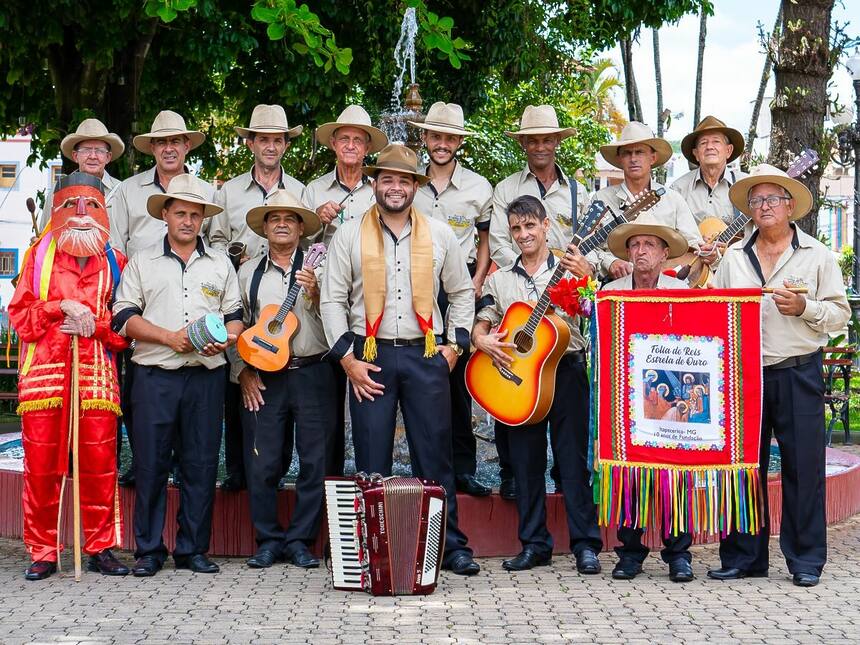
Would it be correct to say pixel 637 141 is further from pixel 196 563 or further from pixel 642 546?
pixel 196 563

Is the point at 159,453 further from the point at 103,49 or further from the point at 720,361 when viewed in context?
the point at 103,49

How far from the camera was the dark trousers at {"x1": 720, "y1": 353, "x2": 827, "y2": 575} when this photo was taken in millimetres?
6801

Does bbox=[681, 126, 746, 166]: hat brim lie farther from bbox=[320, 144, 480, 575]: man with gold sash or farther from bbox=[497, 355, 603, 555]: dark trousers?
bbox=[320, 144, 480, 575]: man with gold sash

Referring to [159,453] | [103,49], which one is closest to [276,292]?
[159,453]

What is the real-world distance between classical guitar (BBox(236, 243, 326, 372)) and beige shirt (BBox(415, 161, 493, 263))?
97cm

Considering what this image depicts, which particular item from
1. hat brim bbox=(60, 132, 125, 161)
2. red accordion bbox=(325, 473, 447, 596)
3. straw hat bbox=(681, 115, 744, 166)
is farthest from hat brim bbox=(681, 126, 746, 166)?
hat brim bbox=(60, 132, 125, 161)

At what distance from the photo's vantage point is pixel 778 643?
5449 mm

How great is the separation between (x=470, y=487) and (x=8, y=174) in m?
44.3

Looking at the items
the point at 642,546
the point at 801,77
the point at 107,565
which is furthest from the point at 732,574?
the point at 801,77

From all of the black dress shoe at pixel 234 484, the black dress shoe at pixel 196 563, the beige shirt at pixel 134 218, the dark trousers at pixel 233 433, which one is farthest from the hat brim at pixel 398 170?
the black dress shoe at pixel 196 563

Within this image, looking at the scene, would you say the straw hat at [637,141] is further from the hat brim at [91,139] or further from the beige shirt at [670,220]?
the hat brim at [91,139]

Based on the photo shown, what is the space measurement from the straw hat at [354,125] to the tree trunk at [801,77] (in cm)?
549

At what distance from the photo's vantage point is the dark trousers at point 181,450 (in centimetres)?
720

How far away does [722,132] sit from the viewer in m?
8.11
